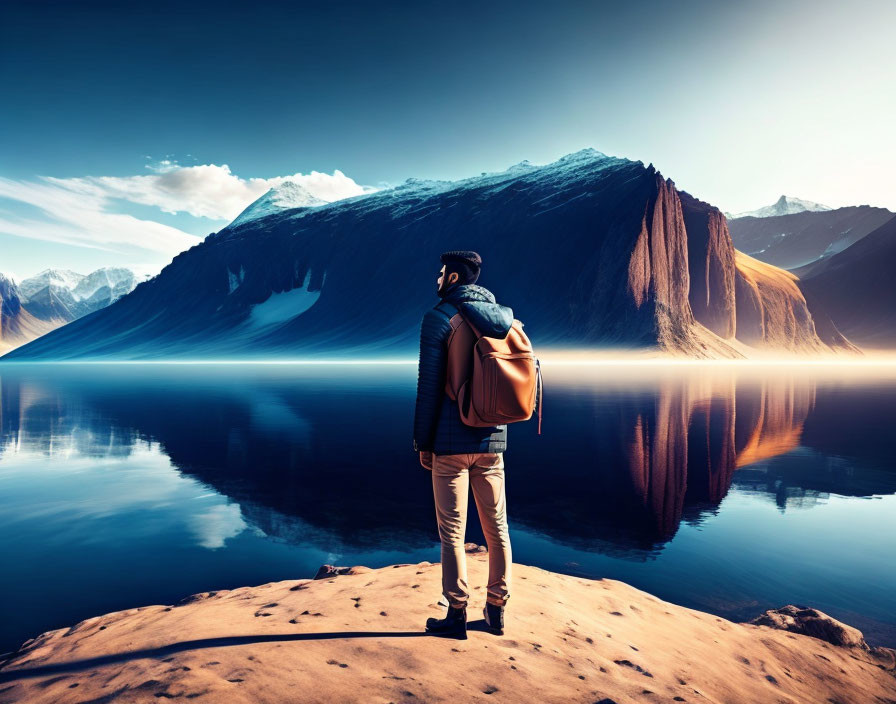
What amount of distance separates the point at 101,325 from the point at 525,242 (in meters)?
137

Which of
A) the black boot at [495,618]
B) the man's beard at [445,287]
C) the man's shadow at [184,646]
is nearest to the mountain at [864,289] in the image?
the man's beard at [445,287]

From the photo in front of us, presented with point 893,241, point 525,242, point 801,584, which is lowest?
point 801,584

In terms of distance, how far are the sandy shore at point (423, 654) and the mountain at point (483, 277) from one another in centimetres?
9228

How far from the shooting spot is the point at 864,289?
168 metres

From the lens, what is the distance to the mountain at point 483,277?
333ft

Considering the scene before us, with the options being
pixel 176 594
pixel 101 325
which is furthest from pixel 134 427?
pixel 101 325

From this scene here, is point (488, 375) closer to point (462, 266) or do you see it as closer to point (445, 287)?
point (445, 287)

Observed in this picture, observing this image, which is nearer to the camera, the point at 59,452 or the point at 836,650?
the point at 836,650

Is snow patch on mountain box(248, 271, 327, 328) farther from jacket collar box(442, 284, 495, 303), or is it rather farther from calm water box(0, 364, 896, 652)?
jacket collar box(442, 284, 495, 303)

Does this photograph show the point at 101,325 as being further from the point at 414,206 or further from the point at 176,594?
the point at 176,594

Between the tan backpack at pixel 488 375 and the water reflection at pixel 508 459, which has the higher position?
the tan backpack at pixel 488 375

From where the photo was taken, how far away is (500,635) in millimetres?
4180

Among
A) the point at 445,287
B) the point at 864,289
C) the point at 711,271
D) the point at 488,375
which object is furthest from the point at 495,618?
the point at 864,289

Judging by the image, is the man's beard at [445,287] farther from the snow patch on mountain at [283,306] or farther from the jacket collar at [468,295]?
the snow patch on mountain at [283,306]
